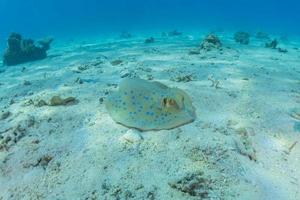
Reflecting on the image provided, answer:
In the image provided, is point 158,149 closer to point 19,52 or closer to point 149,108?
point 149,108

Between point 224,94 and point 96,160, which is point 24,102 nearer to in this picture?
point 96,160

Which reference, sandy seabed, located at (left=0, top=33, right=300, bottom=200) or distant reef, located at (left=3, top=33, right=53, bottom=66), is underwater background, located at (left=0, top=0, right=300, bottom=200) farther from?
distant reef, located at (left=3, top=33, right=53, bottom=66)

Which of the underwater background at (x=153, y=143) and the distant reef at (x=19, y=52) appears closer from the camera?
the underwater background at (x=153, y=143)

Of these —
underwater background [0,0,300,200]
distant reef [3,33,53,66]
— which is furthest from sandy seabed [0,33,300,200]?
distant reef [3,33,53,66]

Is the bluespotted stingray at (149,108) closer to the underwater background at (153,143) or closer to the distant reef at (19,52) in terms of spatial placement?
the underwater background at (153,143)

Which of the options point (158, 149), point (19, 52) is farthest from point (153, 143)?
point (19, 52)

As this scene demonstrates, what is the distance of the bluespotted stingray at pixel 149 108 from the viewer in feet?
15.6

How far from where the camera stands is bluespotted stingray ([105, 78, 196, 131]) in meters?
4.76

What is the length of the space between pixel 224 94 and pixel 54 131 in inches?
154

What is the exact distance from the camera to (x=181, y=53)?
12.7 metres

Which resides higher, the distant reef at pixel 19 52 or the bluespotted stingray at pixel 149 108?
the bluespotted stingray at pixel 149 108

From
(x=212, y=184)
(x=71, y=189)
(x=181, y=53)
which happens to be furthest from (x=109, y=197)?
(x=181, y=53)

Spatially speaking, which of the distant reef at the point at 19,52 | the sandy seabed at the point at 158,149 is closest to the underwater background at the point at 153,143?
the sandy seabed at the point at 158,149

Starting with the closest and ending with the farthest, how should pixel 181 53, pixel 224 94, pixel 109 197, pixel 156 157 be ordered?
pixel 109 197 < pixel 156 157 < pixel 224 94 < pixel 181 53
